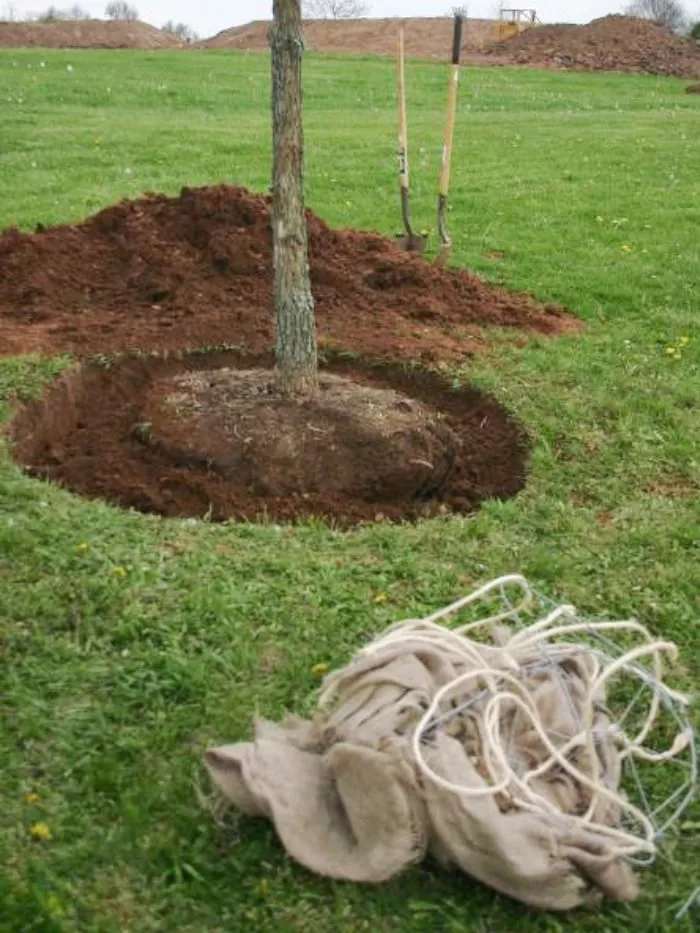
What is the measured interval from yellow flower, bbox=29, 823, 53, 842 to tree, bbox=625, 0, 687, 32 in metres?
57.5

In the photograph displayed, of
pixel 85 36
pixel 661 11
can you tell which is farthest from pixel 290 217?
pixel 661 11

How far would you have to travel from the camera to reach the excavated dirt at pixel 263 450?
5070mm

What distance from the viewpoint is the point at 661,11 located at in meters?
56.8

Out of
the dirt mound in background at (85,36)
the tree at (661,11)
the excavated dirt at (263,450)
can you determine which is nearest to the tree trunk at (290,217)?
the excavated dirt at (263,450)

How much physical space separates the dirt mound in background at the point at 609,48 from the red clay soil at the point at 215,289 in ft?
83.5

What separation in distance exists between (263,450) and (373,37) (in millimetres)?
37613

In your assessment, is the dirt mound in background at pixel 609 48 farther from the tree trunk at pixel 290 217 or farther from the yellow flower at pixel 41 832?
the yellow flower at pixel 41 832

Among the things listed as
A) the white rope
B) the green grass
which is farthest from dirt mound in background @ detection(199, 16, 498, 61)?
the white rope

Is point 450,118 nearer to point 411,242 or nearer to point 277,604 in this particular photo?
point 411,242

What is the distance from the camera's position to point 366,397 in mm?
5680

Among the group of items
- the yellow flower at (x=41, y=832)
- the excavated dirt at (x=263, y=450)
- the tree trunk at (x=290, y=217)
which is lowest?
→ the yellow flower at (x=41, y=832)

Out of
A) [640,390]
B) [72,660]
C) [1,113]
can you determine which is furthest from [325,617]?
[1,113]

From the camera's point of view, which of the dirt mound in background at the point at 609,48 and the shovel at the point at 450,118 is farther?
the dirt mound in background at the point at 609,48

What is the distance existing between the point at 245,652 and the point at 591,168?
10656mm
